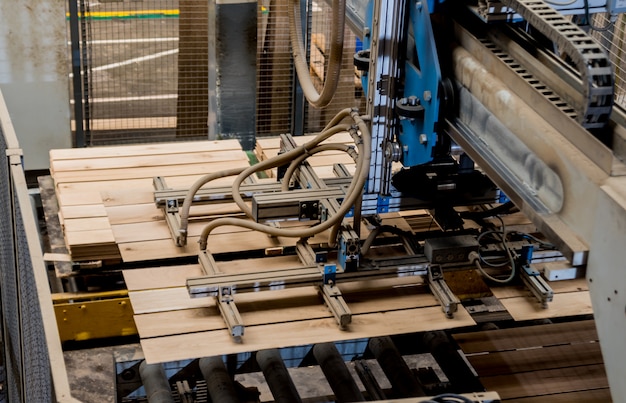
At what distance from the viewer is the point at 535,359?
5.73 m

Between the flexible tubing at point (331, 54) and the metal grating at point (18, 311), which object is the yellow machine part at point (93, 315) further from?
the flexible tubing at point (331, 54)

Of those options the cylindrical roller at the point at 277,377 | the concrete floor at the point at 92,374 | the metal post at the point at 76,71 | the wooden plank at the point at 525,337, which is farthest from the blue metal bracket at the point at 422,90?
the metal post at the point at 76,71

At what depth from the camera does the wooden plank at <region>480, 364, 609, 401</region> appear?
546 cm

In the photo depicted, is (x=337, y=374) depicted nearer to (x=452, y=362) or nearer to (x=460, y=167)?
(x=452, y=362)

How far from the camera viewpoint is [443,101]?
5.15m

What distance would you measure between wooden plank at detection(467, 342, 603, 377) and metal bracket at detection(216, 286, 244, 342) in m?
1.33

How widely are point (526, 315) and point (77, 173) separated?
3.14 metres

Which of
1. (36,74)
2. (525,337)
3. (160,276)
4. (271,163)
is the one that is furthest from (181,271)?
(36,74)

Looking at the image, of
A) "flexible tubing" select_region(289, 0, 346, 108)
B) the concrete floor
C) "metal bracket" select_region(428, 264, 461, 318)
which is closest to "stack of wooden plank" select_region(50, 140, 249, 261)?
the concrete floor

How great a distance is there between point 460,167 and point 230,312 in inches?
64.4

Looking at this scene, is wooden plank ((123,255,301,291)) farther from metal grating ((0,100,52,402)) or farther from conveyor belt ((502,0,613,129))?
conveyor belt ((502,0,613,129))

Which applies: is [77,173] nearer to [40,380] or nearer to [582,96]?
[40,380]

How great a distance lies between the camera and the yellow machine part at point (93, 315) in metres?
6.24

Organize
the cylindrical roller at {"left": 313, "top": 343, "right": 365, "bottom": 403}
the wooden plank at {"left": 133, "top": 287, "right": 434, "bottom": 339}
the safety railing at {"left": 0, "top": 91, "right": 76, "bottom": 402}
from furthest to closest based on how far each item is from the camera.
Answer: the cylindrical roller at {"left": 313, "top": 343, "right": 365, "bottom": 403} → the wooden plank at {"left": 133, "top": 287, "right": 434, "bottom": 339} → the safety railing at {"left": 0, "top": 91, "right": 76, "bottom": 402}
